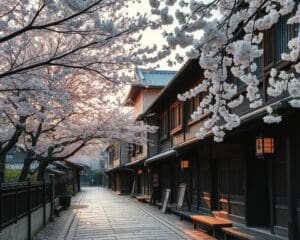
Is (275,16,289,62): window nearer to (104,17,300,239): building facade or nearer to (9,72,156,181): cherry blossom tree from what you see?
(104,17,300,239): building facade

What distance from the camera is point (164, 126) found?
30.6 meters

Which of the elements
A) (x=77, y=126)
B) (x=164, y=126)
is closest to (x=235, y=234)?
(x=77, y=126)

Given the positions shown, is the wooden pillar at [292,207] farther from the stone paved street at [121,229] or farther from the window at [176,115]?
the window at [176,115]

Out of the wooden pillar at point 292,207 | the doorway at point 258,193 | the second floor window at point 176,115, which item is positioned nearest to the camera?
the wooden pillar at point 292,207

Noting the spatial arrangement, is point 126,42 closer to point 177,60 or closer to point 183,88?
point 177,60

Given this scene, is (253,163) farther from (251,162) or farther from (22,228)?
(22,228)

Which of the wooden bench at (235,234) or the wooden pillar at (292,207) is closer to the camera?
the wooden pillar at (292,207)

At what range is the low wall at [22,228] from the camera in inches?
442

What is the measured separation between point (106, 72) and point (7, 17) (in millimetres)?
3111

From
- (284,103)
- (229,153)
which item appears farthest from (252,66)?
(229,153)

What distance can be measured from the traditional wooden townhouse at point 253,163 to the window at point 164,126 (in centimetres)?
408

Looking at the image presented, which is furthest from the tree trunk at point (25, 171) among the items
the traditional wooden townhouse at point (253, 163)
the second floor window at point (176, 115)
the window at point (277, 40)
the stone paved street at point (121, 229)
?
the window at point (277, 40)

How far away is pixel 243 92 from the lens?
14.1 metres

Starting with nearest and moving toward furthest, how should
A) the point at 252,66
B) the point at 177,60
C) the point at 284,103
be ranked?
the point at 177,60
the point at 252,66
the point at 284,103
